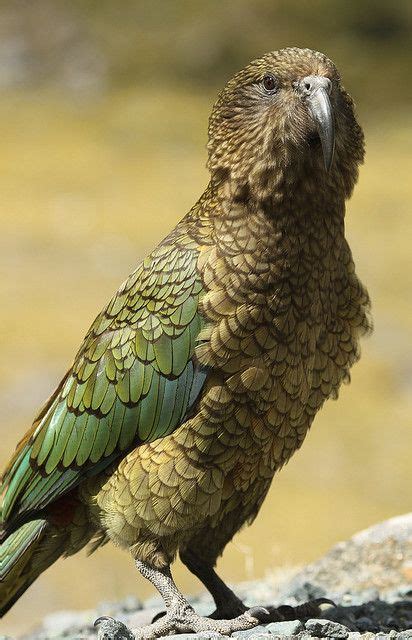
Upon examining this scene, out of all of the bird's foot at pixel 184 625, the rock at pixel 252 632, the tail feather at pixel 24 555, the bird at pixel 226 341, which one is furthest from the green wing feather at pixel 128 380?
the rock at pixel 252 632

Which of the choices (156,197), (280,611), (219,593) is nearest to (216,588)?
(219,593)

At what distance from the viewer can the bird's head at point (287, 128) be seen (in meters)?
5.63

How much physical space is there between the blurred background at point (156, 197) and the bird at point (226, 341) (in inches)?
141

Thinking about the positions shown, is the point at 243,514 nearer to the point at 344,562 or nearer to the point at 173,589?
the point at 173,589

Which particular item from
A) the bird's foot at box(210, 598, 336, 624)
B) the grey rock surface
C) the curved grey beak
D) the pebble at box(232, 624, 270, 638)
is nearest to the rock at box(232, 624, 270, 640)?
the pebble at box(232, 624, 270, 638)

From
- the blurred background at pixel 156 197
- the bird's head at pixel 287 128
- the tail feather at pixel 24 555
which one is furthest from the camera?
the blurred background at pixel 156 197

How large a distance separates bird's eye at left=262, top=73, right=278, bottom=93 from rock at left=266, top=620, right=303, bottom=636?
8.94ft

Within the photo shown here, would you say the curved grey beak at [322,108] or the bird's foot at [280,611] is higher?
the curved grey beak at [322,108]

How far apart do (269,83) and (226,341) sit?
1313 millimetres

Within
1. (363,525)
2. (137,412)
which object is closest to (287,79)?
(137,412)

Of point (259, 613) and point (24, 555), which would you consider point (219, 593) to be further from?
point (24, 555)

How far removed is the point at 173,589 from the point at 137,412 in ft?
3.14

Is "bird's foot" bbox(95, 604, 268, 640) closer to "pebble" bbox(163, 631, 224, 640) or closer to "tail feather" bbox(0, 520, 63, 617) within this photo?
"pebble" bbox(163, 631, 224, 640)

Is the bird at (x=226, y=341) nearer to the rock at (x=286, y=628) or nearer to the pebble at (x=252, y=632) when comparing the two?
the pebble at (x=252, y=632)
